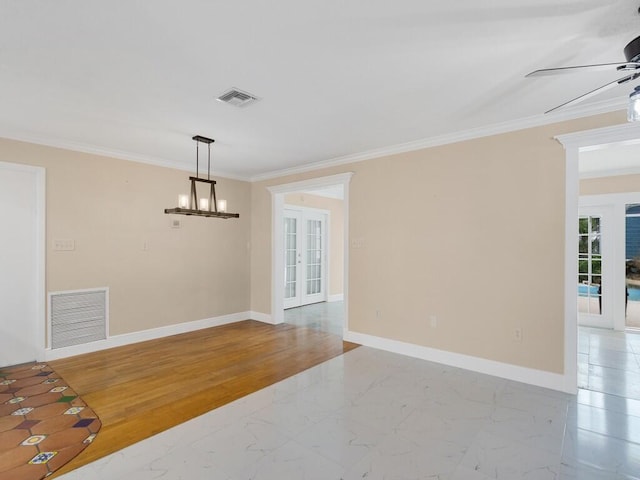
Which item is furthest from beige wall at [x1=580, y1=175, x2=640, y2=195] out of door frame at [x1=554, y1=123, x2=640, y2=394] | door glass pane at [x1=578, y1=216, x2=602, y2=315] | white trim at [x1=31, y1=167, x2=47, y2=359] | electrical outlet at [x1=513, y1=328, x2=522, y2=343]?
white trim at [x1=31, y1=167, x2=47, y2=359]

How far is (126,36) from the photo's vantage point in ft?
6.57

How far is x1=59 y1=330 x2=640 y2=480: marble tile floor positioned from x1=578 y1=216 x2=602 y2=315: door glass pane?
2793 mm

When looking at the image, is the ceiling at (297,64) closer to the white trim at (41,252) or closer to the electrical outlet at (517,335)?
the white trim at (41,252)

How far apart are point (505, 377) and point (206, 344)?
3.67 metres

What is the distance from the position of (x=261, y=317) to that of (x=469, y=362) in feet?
11.8

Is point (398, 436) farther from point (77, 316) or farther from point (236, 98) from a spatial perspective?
point (77, 316)

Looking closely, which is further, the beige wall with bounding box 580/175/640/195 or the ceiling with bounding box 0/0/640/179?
the beige wall with bounding box 580/175/640/195

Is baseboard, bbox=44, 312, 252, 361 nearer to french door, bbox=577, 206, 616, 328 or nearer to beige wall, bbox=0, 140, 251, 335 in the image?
beige wall, bbox=0, 140, 251, 335

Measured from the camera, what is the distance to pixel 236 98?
113 inches

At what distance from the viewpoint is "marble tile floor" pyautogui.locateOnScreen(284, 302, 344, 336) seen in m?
5.62

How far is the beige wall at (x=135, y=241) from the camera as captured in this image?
4.09 m

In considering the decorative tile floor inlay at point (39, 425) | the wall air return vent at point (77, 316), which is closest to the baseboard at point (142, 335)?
the wall air return vent at point (77, 316)

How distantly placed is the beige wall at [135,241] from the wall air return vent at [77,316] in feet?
0.33

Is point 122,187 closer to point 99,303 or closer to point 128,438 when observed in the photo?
point 99,303
